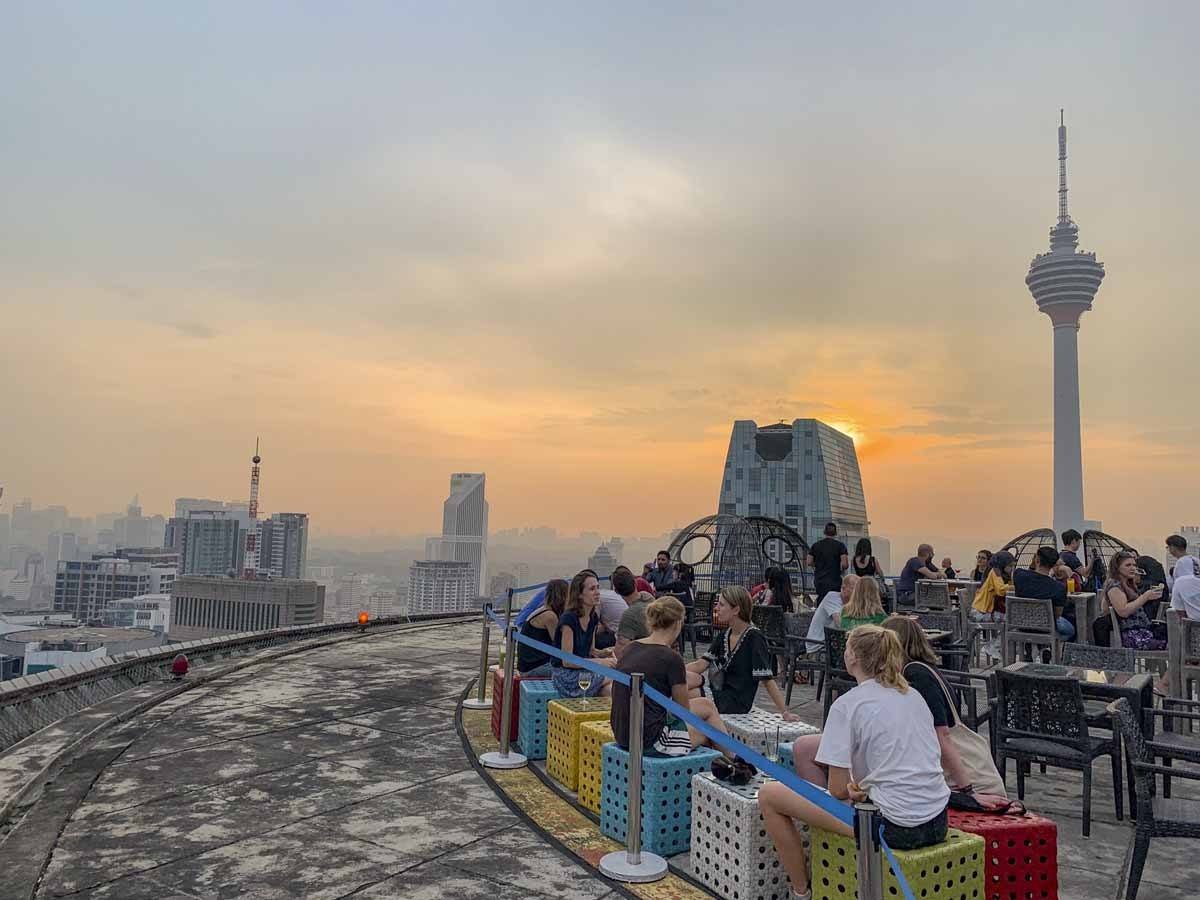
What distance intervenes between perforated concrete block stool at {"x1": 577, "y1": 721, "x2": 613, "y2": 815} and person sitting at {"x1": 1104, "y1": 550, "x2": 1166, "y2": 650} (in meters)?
6.38

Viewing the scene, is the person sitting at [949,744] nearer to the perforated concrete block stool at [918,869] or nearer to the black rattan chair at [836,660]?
the perforated concrete block stool at [918,869]

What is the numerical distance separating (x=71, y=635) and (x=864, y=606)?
502 ft

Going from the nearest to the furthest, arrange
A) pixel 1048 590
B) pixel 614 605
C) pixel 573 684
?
pixel 573 684 → pixel 614 605 → pixel 1048 590

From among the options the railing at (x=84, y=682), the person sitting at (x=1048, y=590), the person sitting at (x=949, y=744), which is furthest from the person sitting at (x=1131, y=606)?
the railing at (x=84, y=682)

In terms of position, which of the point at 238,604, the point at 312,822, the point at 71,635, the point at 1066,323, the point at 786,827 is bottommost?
the point at 71,635

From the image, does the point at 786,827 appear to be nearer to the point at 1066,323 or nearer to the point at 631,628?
the point at 631,628

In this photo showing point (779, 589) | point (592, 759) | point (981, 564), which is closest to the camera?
point (592, 759)

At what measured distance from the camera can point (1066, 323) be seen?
502 feet

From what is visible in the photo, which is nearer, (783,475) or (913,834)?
(913,834)

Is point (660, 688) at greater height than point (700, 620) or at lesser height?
greater

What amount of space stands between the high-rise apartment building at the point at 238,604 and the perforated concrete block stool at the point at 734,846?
152587mm

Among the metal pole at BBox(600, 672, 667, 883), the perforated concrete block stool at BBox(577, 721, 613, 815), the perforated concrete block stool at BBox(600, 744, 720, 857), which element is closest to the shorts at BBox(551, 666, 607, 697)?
the perforated concrete block stool at BBox(577, 721, 613, 815)

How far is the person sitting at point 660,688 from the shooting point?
14.6 feet

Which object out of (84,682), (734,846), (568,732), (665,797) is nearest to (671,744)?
(665,797)
